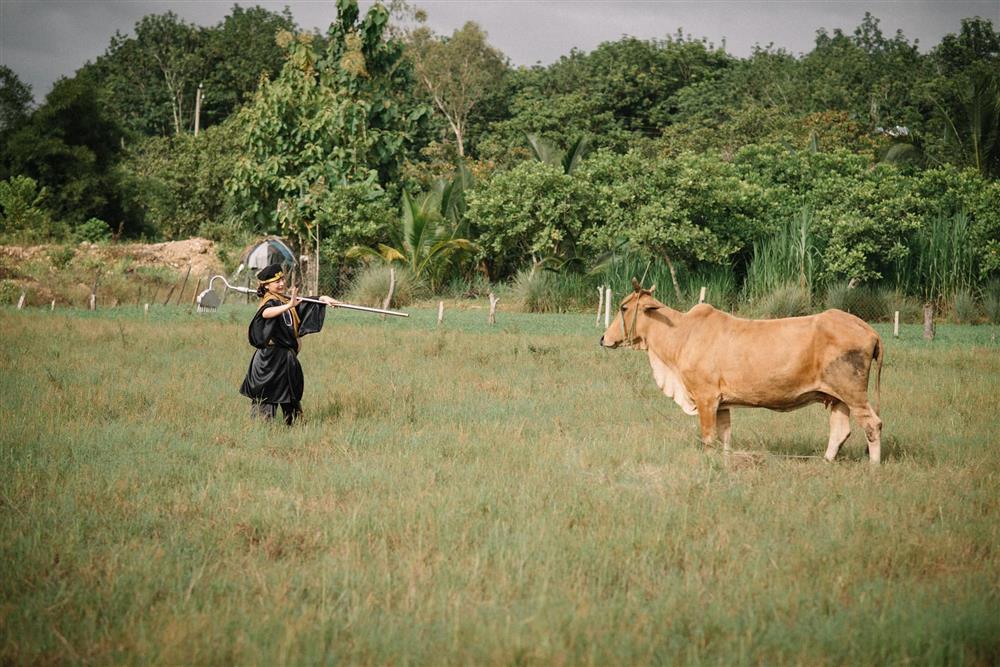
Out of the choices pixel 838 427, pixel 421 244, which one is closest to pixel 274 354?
pixel 838 427

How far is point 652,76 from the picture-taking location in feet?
147

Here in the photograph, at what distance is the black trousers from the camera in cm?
945

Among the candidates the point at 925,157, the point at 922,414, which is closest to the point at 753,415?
the point at 922,414

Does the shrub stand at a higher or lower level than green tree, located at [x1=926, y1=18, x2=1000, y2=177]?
lower

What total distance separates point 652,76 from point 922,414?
36569 millimetres

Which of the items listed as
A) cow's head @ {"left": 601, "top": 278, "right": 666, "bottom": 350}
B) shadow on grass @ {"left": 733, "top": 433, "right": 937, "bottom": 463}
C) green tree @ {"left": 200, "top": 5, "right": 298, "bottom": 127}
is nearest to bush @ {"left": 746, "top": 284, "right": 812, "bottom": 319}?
shadow on grass @ {"left": 733, "top": 433, "right": 937, "bottom": 463}

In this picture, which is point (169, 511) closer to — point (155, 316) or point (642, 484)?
point (642, 484)

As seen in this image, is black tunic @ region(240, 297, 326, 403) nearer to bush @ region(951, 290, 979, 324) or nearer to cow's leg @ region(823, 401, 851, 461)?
cow's leg @ region(823, 401, 851, 461)

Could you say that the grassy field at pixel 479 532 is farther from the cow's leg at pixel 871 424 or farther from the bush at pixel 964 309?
the bush at pixel 964 309

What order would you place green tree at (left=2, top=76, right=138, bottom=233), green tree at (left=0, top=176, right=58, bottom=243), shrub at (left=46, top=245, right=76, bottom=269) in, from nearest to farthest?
shrub at (left=46, top=245, right=76, bottom=269), green tree at (left=0, top=176, right=58, bottom=243), green tree at (left=2, top=76, right=138, bottom=233)

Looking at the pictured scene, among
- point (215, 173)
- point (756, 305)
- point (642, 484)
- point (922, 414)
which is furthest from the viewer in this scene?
point (215, 173)

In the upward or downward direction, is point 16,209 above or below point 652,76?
below

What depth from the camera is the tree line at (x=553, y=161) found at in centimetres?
2378

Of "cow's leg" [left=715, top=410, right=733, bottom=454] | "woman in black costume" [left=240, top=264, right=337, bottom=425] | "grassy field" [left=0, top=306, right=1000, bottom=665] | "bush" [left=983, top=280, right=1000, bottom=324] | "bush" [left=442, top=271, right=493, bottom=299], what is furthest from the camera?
"bush" [left=442, top=271, right=493, bottom=299]
